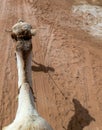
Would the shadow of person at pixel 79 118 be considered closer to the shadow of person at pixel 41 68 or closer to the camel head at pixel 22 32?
the shadow of person at pixel 41 68

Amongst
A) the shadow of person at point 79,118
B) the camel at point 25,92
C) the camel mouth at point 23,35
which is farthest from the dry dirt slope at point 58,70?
the camel mouth at point 23,35

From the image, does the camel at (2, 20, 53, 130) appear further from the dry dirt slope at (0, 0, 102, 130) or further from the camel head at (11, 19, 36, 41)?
the dry dirt slope at (0, 0, 102, 130)

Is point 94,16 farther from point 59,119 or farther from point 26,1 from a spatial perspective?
point 59,119

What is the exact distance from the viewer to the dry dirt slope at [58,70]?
746 centimetres

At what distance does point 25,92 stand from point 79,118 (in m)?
2.14

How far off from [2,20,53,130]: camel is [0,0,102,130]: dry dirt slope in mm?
1514

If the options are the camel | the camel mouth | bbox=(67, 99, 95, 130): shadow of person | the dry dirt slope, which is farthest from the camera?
the dry dirt slope

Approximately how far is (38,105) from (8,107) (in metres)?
0.78

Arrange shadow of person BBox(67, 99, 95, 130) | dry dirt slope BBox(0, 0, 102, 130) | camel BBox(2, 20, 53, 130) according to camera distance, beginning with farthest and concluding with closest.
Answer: dry dirt slope BBox(0, 0, 102, 130), shadow of person BBox(67, 99, 95, 130), camel BBox(2, 20, 53, 130)

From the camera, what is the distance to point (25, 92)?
5918 mm

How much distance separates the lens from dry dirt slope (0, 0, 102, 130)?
7457 millimetres

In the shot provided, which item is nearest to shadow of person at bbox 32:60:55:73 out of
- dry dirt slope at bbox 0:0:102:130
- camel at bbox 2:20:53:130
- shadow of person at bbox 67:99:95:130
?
dry dirt slope at bbox 0:0:102:130

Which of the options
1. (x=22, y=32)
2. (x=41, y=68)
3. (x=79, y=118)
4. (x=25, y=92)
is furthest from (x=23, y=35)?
(x=79, y=118)

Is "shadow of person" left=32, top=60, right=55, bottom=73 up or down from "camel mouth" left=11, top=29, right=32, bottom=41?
down
